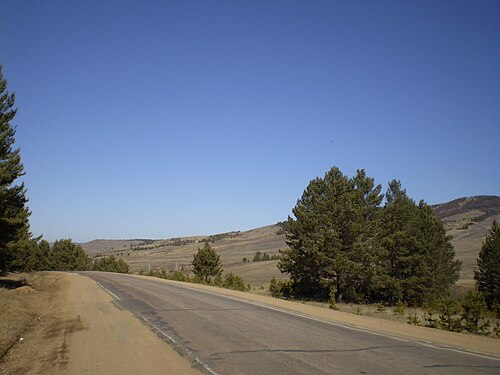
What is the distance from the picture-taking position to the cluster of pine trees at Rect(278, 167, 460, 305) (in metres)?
28.6

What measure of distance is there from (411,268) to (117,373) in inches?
1270

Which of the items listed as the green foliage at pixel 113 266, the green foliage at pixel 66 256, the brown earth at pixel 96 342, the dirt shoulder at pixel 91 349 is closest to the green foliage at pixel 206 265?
the brown earth at pixel 96 342

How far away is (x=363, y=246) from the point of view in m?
28.6

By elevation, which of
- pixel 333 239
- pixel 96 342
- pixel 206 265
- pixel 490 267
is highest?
pixel 333 239

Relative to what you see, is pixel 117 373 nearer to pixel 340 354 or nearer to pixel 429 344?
pixel 340 354

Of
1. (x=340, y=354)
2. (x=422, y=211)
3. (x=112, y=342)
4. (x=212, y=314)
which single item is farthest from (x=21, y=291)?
(x=422, y=211)

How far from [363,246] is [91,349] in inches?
910

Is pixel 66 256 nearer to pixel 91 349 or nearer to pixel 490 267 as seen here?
pixel 490 267

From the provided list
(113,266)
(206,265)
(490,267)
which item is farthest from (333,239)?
(113,266)

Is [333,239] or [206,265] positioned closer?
[333,239]

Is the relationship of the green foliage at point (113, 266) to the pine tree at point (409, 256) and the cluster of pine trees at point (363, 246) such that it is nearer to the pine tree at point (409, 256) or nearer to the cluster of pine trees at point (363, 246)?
the cluster of pine trees at point (363, 246)

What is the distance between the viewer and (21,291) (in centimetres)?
2412

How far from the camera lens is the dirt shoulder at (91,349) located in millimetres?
7430

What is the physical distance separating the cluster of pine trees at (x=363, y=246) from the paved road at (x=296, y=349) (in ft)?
47.0
